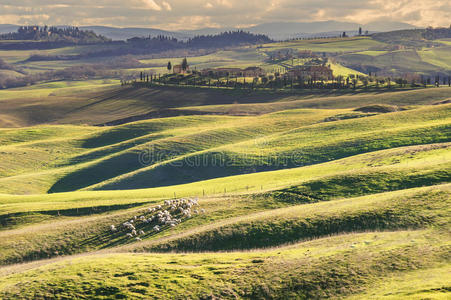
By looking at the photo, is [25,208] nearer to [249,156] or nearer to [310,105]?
[249,156]

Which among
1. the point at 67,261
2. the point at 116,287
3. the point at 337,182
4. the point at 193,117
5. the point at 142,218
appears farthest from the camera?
the point at 193,117

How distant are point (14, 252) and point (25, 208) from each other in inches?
560

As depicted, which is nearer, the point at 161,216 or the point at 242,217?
the point at 242,217

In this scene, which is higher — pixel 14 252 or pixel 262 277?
pixel 262 277

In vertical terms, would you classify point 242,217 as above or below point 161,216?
above

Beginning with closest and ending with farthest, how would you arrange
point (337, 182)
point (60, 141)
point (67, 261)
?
point (67, 261), point (337, 182), point (60, 141)

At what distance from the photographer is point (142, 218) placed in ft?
155

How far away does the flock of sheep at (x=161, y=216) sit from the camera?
44.9 metres

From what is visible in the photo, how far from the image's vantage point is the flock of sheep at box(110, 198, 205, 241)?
44.9 meters

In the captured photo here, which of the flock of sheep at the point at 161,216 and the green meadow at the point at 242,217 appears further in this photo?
the flock of sheep at the point at 161,216

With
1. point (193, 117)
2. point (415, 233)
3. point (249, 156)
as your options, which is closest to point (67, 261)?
point (415, 233)

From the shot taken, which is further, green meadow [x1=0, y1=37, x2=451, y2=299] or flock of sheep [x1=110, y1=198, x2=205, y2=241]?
flock of sheep [x1=110, y1=198, x2=205, y2=241]

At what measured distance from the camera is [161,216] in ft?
153

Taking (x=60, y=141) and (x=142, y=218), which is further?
(x=60, y=141)
